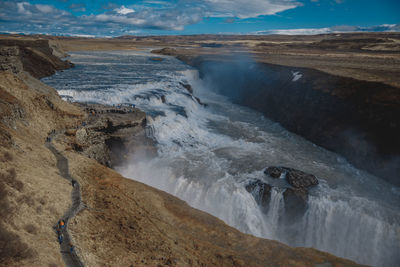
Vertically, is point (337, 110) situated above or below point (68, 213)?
above

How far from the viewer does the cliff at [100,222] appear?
21.3ft

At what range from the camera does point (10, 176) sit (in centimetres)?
768

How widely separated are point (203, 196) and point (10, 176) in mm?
9868

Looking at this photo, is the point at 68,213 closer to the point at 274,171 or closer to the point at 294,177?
the point at 274,171

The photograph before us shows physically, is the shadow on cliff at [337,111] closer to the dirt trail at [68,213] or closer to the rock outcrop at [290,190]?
the rock outcrop at [290,190]

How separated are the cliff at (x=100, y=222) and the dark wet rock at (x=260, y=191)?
15.5 ft

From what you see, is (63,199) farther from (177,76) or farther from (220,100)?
(177,76)

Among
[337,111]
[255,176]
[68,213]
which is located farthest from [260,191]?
[337,111]

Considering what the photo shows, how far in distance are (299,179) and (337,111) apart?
39.5 feet

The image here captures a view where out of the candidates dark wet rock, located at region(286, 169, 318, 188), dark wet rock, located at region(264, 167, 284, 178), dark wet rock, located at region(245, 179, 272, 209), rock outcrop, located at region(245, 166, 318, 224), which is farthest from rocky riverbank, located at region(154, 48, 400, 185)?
dark wet rock, located at region(245, 179, 272, 209)

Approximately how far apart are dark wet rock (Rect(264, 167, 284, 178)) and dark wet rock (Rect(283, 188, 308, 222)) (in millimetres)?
1715

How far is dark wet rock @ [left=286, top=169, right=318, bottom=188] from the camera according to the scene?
15015 mm

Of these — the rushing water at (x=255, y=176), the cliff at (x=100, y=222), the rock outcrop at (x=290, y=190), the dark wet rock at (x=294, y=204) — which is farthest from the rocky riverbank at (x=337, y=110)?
the cliff at (x=100, y=222)

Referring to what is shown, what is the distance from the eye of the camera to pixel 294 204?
552 inches
